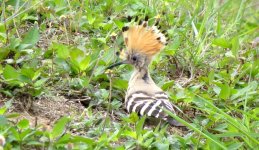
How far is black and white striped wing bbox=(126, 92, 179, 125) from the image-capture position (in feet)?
12.9

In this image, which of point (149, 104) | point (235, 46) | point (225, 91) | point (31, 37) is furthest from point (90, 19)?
point (149, 104)

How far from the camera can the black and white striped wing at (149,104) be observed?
393cm

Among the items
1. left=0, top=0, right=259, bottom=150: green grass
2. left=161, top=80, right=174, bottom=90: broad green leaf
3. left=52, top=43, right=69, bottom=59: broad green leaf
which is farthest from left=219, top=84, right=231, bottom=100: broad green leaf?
left=52, top=43, right=69, bottom=59: broad green leaf

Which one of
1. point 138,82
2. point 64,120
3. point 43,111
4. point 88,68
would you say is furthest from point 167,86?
point 64,120

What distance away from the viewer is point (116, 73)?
4.73 meters

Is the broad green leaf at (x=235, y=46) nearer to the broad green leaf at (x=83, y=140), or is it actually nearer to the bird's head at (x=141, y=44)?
the bird's head at (x=141, y=44)

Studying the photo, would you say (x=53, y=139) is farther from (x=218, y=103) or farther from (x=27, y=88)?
(x=218, y=103)

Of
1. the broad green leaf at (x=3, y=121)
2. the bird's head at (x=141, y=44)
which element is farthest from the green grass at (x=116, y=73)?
the bird's head at (x=141, y=44)

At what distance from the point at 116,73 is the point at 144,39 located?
0.31m

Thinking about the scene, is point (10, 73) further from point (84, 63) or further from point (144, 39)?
point (144, 39)

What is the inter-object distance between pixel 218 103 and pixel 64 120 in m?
1.45

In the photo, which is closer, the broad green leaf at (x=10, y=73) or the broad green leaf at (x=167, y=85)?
the broad green leaf at (x=10, y=73)

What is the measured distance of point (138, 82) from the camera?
174 inches

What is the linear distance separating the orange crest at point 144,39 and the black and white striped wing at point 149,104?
513 millimetres
